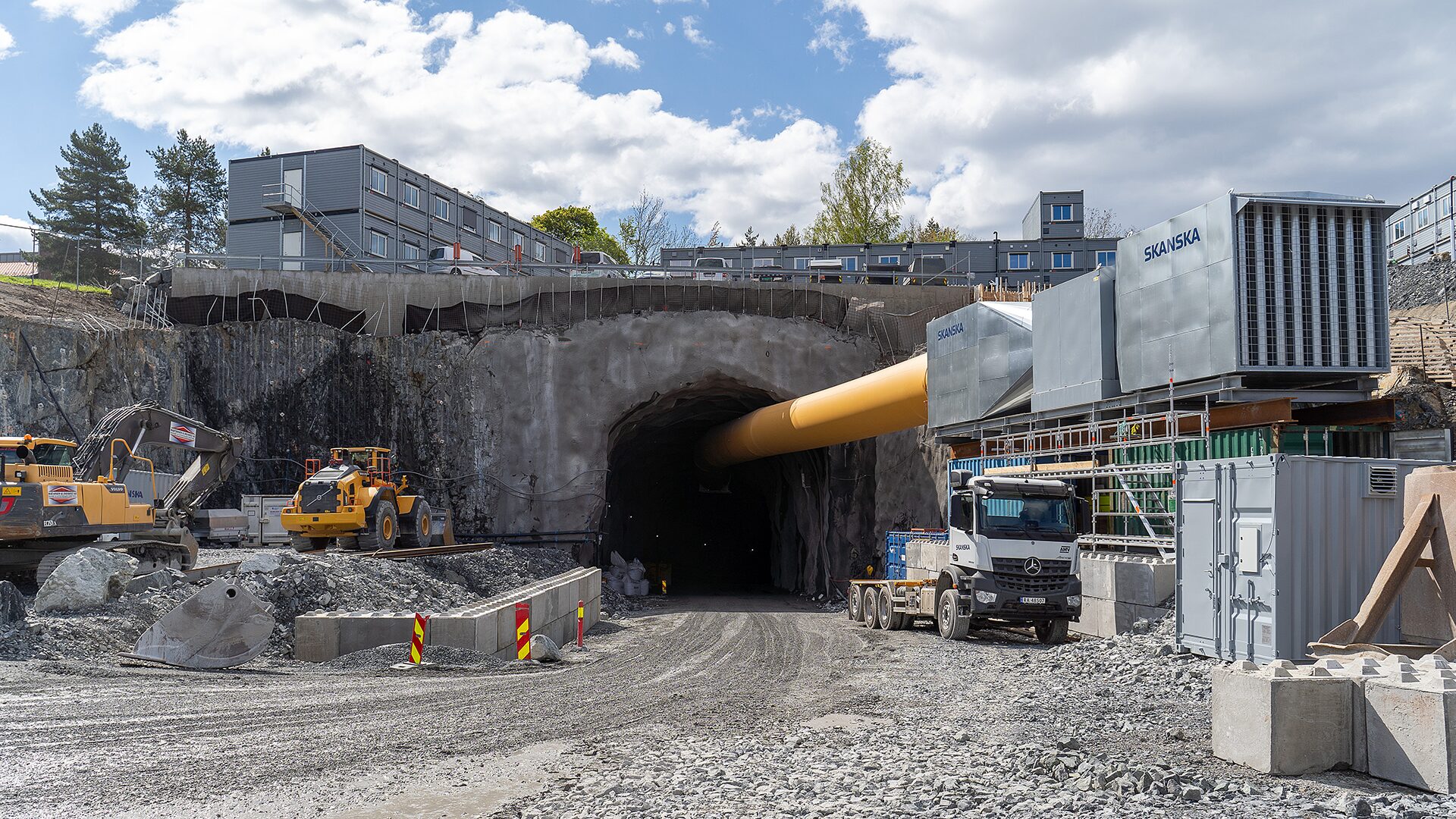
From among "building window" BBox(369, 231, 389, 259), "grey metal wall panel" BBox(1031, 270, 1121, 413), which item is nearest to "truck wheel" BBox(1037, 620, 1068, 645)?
"grey metal wall panel" BBox(1031, 270, 1121, 413)

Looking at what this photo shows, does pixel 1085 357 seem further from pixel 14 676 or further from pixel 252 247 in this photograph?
pixel 252 247

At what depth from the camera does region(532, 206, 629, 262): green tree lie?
70.4 m

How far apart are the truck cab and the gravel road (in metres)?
1.98

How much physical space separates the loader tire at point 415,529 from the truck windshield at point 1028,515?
1529 cm

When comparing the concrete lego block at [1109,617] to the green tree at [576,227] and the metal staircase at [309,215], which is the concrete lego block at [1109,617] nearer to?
the metal staircase at [309,215]

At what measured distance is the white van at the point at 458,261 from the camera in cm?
3173

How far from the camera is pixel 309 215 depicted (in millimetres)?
44000

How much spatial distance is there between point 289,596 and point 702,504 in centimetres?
3506

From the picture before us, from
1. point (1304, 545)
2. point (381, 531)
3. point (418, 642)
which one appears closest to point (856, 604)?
point (381, 531)

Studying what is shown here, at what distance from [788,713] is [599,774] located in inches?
136

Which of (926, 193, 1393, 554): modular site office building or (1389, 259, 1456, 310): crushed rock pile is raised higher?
(1389, 259, 1456, 310): crushed rock pile

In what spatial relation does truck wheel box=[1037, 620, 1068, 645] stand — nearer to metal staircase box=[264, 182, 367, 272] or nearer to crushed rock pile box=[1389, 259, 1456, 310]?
crushed rock pile box=[1389, 259, 1456, 310]

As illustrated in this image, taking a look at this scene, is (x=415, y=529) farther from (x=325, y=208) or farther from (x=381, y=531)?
(x=325, y=208)

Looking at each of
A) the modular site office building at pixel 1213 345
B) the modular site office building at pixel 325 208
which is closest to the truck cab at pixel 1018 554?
the modular site office building at pixel 1213 345
